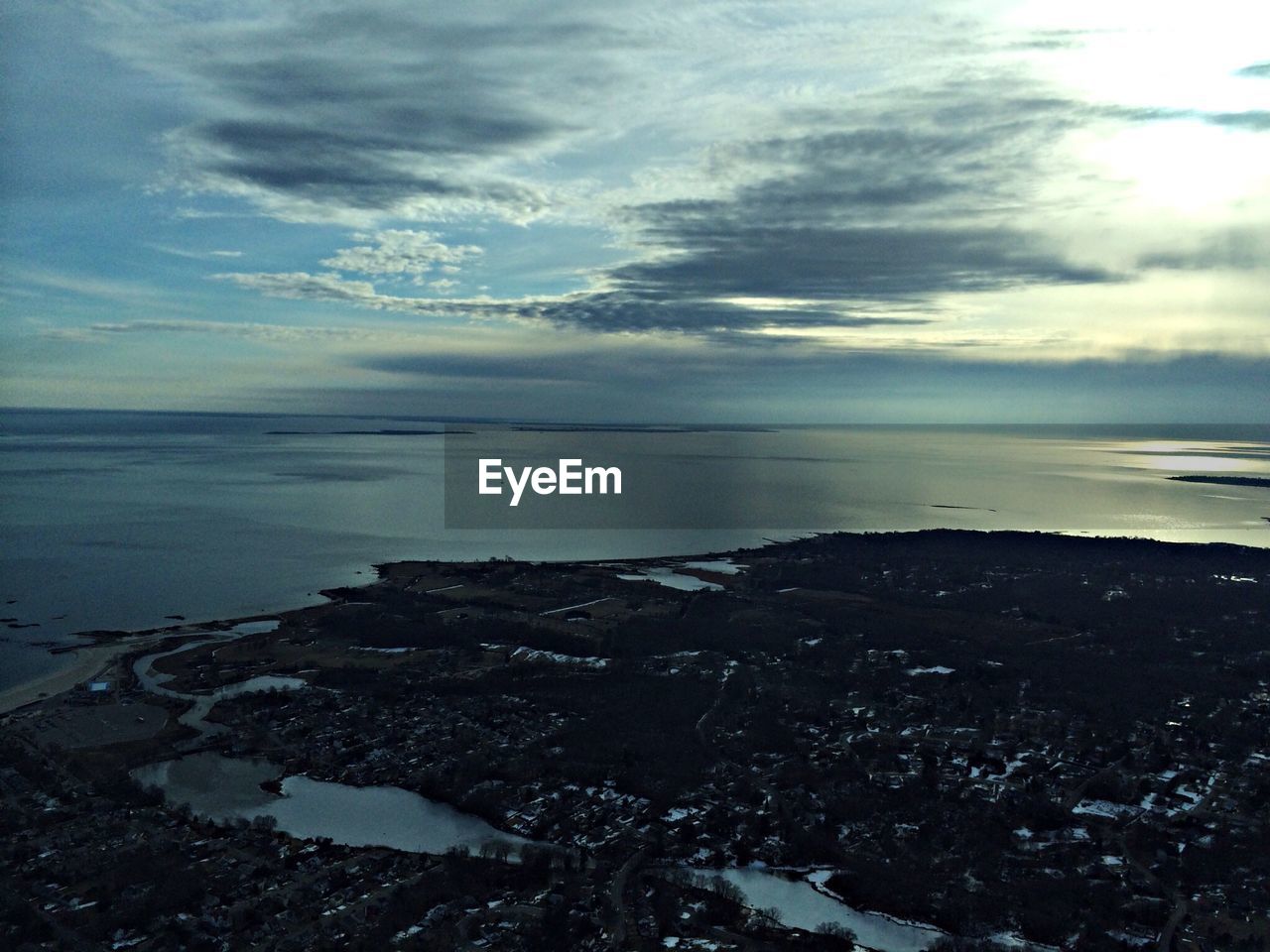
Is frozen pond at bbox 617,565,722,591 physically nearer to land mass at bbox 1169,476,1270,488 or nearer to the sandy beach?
the sandy beach

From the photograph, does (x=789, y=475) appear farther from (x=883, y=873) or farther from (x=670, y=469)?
(x=883, y=873)

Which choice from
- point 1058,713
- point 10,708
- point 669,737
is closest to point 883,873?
point 669,737

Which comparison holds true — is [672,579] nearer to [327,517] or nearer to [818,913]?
[818,913]

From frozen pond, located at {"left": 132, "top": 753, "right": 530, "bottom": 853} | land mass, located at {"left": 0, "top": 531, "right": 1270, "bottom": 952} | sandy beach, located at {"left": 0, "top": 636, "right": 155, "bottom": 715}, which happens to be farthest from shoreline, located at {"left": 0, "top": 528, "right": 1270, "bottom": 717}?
frozen pond, located at {"left": 132, "top": 753, "right": 530, "bottom": 853}

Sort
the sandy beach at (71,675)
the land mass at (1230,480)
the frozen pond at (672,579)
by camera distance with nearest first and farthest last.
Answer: the sandy beach at (71,675) < the frozen pond at (672,579) < the land mass at (1230,480)

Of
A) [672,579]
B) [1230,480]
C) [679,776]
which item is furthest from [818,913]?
[1230,480]

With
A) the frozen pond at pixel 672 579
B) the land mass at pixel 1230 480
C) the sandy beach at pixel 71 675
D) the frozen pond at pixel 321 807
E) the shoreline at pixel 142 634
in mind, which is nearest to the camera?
the frozen pond at pixel 321 807

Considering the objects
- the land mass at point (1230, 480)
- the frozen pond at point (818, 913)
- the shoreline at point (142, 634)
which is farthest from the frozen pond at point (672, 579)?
the land mass at point (1230, 480)

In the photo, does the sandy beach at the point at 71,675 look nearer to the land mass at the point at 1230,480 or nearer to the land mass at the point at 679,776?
the land mass at the point at 679,776
